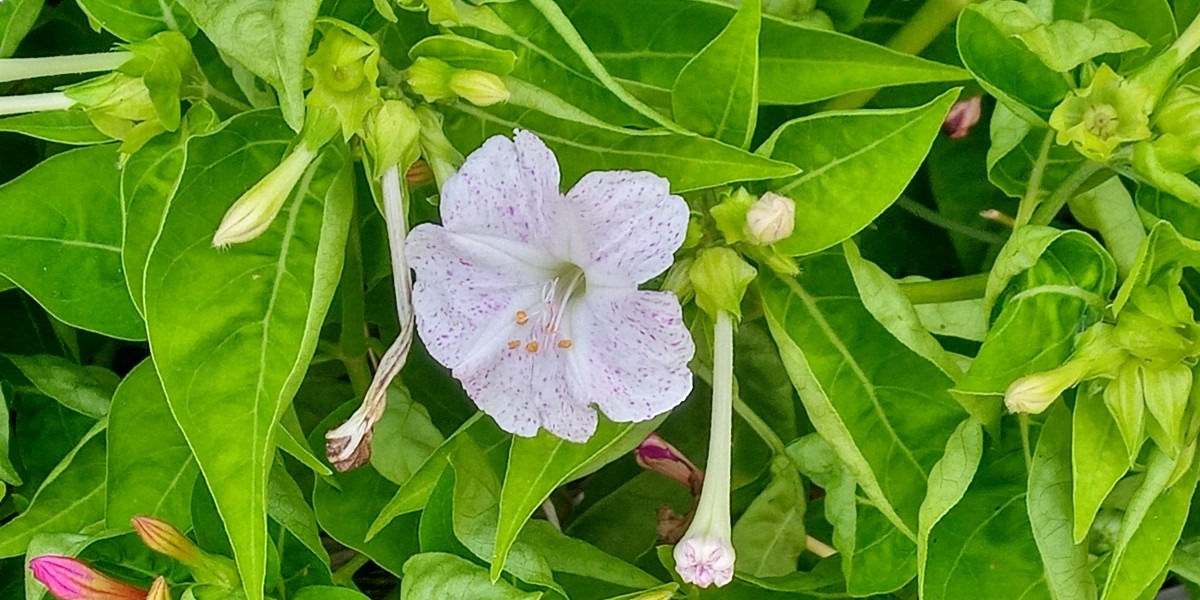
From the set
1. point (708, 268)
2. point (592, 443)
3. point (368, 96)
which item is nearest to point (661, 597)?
point (592, 443)

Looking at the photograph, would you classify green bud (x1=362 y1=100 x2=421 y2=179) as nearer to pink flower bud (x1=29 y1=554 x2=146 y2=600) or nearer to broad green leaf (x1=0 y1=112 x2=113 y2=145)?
broad green leaf (x1=0 y1=112 x2=113 y2=145)

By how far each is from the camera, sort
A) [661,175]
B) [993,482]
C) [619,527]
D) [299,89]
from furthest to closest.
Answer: [619,527] → [993,482] → [661,175] → [299,89]

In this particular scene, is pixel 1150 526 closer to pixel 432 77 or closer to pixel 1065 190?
pixel 1065 190

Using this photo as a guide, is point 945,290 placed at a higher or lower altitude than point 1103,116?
lower

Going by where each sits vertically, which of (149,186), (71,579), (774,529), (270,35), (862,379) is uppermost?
(270,35)

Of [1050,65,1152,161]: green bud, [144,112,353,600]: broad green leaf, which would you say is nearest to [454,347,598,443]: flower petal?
[144,112,353,600]: broad green leaf

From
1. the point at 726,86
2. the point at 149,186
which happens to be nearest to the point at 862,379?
the point at 726,86

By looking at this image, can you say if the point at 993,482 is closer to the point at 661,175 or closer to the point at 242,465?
the point at 661,175
